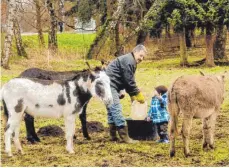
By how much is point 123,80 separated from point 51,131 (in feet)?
5.92

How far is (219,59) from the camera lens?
26.1 m

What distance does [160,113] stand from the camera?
877 cm

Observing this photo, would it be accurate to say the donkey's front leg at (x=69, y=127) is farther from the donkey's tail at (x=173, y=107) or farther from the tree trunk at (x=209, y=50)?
the tree trunk at (x=209, y=50)

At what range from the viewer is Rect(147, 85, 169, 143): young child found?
8.76 meters

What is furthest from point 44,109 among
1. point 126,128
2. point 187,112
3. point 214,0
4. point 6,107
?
point 214,0

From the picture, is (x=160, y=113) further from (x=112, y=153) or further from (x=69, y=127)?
(x=69, y=127)

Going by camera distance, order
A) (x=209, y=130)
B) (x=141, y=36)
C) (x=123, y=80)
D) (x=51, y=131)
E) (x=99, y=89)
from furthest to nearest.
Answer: (x=141, y=36) < (x=51, y=131) < (x=123, y=80) < (x=209, y=130) < (x=99, y=89)

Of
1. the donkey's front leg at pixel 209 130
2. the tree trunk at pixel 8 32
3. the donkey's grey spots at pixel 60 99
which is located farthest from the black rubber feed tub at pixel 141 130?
the tree trunk at pixel 8 32

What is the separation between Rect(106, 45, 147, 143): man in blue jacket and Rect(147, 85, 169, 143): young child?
0.28 meters

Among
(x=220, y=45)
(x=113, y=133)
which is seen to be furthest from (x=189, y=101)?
(x=220, y=45)

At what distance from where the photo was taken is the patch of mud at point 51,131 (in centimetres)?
967

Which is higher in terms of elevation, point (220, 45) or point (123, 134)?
point (220, 45)

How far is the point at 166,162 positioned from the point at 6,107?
2529 mm

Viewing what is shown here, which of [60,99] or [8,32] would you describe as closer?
[60,99]
